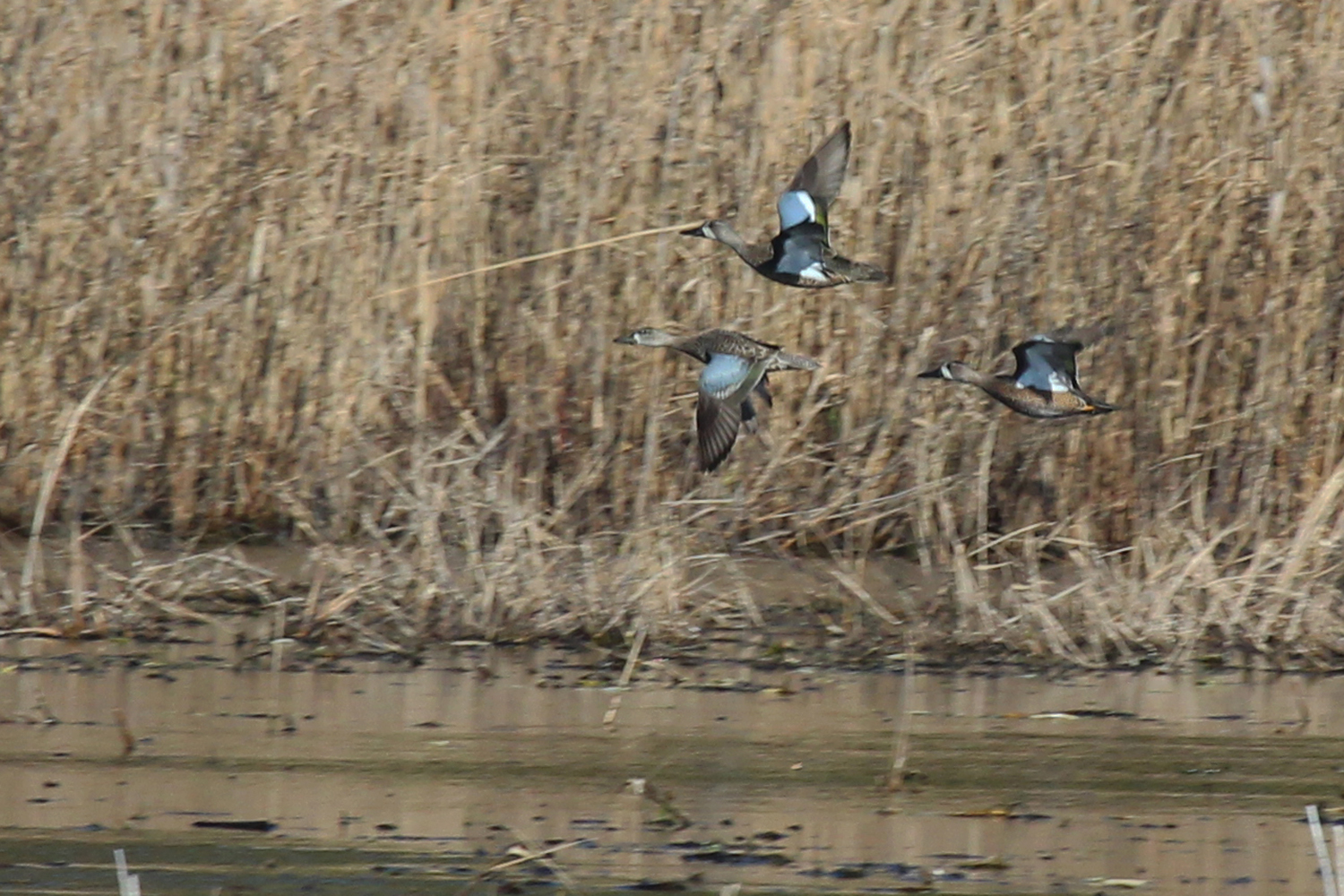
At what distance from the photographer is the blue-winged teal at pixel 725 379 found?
5.93 m

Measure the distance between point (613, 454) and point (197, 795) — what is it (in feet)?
9.32

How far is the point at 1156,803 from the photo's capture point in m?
4.58

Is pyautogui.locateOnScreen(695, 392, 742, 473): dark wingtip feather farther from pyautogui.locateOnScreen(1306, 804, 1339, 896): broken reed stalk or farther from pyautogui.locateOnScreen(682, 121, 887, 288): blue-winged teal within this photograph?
pyautogui.locateOnScreen(1306, 804, 1339, 896): broken reed stalk

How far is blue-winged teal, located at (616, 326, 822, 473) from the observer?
593 cm

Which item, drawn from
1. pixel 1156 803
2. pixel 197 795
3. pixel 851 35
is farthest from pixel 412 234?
pixel 1156 803

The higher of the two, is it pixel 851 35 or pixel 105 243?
pixel 851 35

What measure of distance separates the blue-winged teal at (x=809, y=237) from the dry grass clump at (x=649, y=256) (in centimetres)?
88

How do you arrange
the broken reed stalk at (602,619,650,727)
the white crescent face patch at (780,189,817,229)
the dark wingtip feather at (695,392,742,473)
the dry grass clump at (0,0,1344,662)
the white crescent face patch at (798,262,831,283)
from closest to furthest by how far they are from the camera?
1. the broken reed stalk at (602,619,650,727)
2. the dark wingtip feather at (695,392,742,473)
3. the white crescent face patch at (798,262,831,283)
4. the white crescent face patch at (780,189,817,229)
5. the dry grass clump at (0,0,1344,662)

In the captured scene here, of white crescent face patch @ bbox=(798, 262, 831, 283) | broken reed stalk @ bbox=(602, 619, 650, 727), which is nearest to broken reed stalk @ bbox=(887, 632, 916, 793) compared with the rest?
broken reed stalk @ bbox=(602, 619, 650, 727)

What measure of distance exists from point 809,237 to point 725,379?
1.65 feet

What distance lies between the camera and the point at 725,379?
6082 millimetres

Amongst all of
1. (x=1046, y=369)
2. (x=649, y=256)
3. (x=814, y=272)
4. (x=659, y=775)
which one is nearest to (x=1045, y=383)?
(x=1046, y=369)

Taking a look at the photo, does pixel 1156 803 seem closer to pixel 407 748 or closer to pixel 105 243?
pixel 407 748

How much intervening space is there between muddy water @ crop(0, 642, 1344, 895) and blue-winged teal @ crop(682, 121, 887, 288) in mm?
1122
